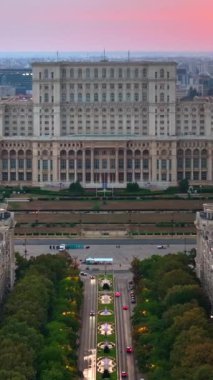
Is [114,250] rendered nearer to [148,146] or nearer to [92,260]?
[92,260]

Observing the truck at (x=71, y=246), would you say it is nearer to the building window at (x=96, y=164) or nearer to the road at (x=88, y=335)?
the road at (x=88, y=335)

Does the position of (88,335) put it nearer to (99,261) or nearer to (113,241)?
(99,261)

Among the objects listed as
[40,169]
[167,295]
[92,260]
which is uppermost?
[40,169]

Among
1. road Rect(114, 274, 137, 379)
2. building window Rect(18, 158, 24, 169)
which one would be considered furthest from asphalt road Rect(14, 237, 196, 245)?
building window Rect(18, 158, 24, 169)

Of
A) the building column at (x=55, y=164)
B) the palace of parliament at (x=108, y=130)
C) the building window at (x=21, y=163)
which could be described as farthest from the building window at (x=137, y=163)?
the building window at (x=21, y=163)

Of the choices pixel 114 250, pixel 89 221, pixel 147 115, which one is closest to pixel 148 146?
pixel 147 115

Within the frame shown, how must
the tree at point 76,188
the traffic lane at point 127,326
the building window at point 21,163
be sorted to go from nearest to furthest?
the traffic lane at point 127,326 → the tree at point 76,188 → the building window at point 21,163

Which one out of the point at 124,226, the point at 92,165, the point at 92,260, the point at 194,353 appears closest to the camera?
the point at 194,353
